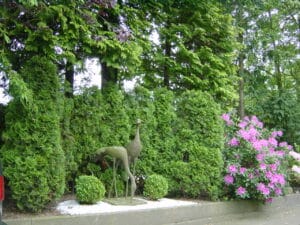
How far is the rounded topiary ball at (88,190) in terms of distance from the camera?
5.86 metres

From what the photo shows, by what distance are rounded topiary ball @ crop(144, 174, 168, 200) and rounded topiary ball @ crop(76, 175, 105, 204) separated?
106cm

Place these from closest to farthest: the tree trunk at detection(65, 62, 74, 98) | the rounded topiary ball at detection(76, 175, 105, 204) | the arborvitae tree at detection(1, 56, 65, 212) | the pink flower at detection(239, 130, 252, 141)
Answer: the arborvitae tree at detection(1, 56, 65, 212) < the rounded topiary ball at detection(76, 175, 105, 204) < the tree trunk at detection(65, 62, 74, 98) < the pink flower at detection(239, 130, 252, 141)

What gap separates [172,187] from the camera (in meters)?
7.35

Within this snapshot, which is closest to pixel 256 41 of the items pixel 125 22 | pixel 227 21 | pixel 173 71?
pixel 227 21

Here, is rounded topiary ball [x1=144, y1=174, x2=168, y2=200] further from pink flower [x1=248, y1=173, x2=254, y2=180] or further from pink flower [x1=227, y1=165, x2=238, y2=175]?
pink flower [x1=248, y1=173, x2=254, y2=180]

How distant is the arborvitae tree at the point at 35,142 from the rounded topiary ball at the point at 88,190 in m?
0.49

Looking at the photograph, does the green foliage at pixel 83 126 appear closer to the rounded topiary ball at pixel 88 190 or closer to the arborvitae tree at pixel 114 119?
the arborvitae tree at pixel 114 119

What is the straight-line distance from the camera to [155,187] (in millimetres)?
6707

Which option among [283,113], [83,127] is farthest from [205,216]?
[283,113]

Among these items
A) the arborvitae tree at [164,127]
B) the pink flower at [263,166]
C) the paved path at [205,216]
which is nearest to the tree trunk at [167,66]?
the arborvitae tree at [164,127]

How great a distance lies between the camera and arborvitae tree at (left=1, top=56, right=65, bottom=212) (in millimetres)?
5152

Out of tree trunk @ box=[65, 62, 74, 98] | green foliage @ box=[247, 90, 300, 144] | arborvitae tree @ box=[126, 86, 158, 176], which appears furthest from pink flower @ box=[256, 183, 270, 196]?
green foliage @ box=[247, 90, 300, 144]

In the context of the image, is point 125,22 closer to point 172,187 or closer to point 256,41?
point 172,187

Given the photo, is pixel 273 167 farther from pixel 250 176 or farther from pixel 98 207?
pixel 98 207
